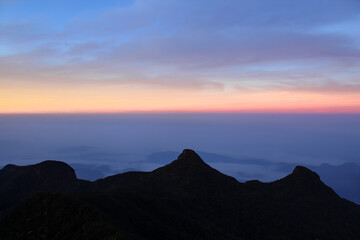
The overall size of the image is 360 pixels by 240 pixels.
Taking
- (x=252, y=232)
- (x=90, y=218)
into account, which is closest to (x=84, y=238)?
(x=90, y=218)

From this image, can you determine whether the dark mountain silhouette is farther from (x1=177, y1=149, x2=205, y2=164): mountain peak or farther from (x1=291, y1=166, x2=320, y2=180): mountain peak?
(x1=177, y1=149, x2=205, y2=164): mountain peak

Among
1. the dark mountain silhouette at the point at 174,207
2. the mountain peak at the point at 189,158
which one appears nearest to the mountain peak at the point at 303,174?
the dark mountain silhouette at the point at 174,207

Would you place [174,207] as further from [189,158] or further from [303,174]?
[303,174]

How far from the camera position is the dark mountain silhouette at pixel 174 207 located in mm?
33969

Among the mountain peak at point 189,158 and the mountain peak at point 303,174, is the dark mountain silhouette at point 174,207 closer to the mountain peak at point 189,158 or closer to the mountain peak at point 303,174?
the mountain peak at point 303,174

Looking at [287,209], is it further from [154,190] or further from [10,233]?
[10,233]

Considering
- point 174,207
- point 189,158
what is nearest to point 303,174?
point 189,158

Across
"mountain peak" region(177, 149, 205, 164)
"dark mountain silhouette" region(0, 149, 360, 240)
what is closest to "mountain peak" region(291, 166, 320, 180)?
"dark mountain silhouette" region(0, 149, 360, 240)

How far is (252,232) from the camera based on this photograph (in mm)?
61688

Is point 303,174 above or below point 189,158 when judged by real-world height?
below

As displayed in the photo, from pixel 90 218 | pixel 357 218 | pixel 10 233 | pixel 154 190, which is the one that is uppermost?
pixel 90 218

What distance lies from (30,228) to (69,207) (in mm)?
5162

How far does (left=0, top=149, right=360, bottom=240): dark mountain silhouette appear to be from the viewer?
3397 cm

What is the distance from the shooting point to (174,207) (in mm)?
63312
